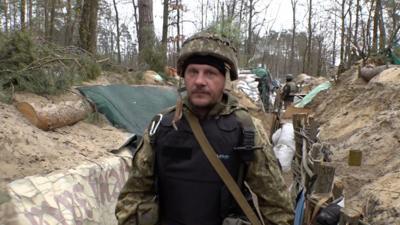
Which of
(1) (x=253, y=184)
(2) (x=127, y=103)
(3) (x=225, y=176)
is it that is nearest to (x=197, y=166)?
(3) (x=225, y=176)

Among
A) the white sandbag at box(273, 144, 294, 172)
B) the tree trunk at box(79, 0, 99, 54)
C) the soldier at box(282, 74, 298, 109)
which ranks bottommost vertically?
the white sandbag at box(273, 144, 294, 172)

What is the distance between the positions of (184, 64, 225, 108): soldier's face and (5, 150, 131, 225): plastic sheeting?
6.41 feet

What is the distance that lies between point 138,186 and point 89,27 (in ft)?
26.8

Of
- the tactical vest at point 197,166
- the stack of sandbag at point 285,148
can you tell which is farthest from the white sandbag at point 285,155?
the tactical vest at point 197,166

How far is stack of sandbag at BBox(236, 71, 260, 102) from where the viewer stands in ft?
52.1

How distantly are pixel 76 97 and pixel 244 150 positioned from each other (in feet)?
15.3

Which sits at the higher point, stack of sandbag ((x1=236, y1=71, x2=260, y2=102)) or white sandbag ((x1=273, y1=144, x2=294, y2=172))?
stack of sandbag ((x1=236, y1=71, x2=260, y2=102))

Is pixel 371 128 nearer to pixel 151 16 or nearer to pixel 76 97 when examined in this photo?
pixel 76 97

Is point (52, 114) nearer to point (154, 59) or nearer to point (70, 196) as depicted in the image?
point (70, 196)

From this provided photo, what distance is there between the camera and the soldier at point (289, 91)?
14614 millimetres

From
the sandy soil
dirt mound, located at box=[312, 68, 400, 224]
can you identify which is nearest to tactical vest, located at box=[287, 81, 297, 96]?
dirt mound, located at box=[312, 68, 400, 224]

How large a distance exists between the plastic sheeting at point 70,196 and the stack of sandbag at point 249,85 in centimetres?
1148

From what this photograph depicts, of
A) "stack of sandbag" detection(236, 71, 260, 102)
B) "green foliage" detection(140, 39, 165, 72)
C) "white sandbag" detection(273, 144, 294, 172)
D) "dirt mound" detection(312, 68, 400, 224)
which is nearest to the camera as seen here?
"dirt mound" detection(312, 68, 400, 224)

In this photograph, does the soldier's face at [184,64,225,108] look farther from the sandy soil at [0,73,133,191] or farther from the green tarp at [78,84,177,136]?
the green tarp at [78,84,177,136]
